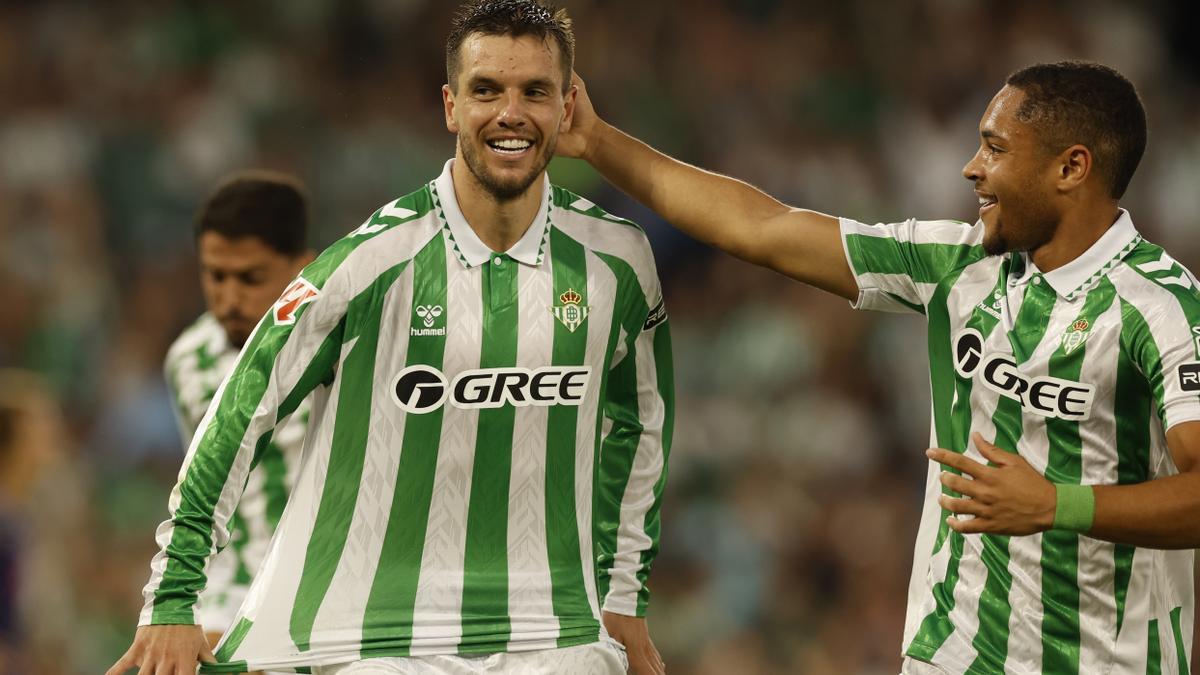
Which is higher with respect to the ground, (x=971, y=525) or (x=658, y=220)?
(x=658, y=220)

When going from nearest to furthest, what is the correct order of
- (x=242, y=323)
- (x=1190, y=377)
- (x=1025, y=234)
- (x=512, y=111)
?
(x=1190, y=377) → (x=512, y=111) → (x=1025, y=234) → (x=242, y=323)

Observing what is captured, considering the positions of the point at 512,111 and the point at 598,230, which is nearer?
the point at 512,111

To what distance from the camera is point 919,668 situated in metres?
4.32

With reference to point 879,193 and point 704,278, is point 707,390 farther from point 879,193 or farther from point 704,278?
point 879,193

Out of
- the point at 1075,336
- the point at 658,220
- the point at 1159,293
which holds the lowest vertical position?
the point at 1075,336

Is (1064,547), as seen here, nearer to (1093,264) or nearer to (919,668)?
(919,668)

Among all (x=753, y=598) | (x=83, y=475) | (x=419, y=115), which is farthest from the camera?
(x=419, y=115)

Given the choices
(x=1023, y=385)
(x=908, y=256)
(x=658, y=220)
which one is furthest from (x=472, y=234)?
(x=658, y=220)

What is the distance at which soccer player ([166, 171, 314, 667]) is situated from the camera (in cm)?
564

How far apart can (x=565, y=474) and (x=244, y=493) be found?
1813 millimetres

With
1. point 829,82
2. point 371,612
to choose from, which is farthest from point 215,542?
point 829,82

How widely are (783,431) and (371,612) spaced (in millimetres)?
5553

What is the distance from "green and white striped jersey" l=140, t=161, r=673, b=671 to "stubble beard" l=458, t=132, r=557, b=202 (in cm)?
11

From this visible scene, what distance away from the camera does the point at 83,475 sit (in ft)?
31.0
